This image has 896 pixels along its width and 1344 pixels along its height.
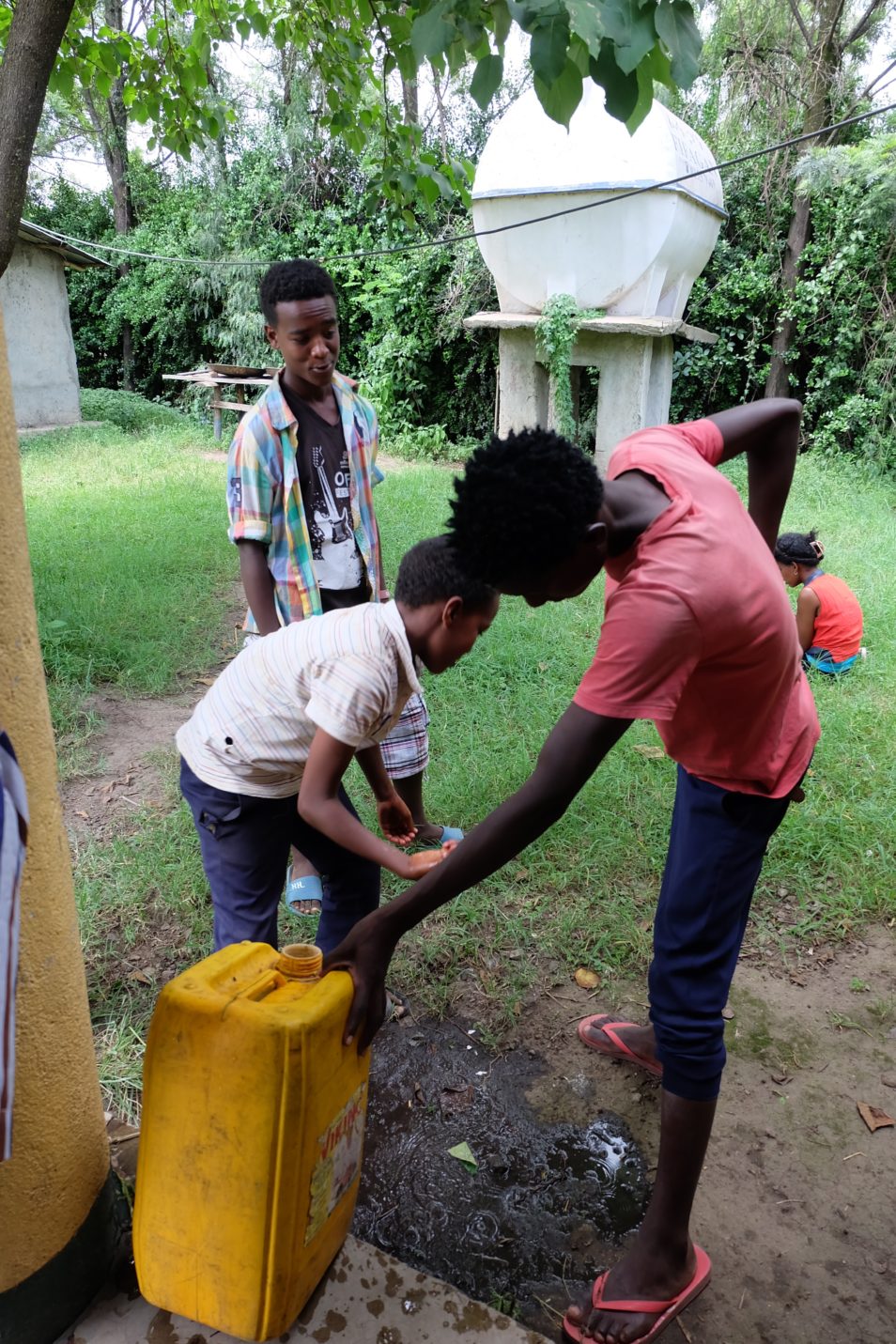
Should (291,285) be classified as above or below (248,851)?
above

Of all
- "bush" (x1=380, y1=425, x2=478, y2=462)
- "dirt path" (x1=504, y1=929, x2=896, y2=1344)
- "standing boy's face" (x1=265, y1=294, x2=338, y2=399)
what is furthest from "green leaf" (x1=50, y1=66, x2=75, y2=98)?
"bush" (x1=380, y1=425, x2=478, y2=462)

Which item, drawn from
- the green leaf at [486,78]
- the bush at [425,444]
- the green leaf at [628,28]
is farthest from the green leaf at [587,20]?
the bush at [425,444]

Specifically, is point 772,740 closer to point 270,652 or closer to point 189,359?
point 270,652

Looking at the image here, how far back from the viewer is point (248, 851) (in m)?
1.94

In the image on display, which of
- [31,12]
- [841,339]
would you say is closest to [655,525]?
[31,12]

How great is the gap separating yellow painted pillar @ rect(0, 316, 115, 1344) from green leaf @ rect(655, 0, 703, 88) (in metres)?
1.19

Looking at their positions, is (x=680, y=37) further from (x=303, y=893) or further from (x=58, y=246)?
(x=58, y=246)

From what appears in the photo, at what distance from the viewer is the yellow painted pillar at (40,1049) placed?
1.21 metres

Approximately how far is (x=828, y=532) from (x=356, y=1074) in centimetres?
697

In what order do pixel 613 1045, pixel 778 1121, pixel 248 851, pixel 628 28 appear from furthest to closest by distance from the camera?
pixel 613 1045 < pixel 778 1121 < pixel 248 851 < pixel 628 28

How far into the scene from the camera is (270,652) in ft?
6.13

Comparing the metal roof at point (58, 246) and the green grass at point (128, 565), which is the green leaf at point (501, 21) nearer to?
the green grass at point (128, 565)

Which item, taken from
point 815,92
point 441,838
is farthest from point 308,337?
point 815,92

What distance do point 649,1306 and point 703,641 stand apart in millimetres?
1254
